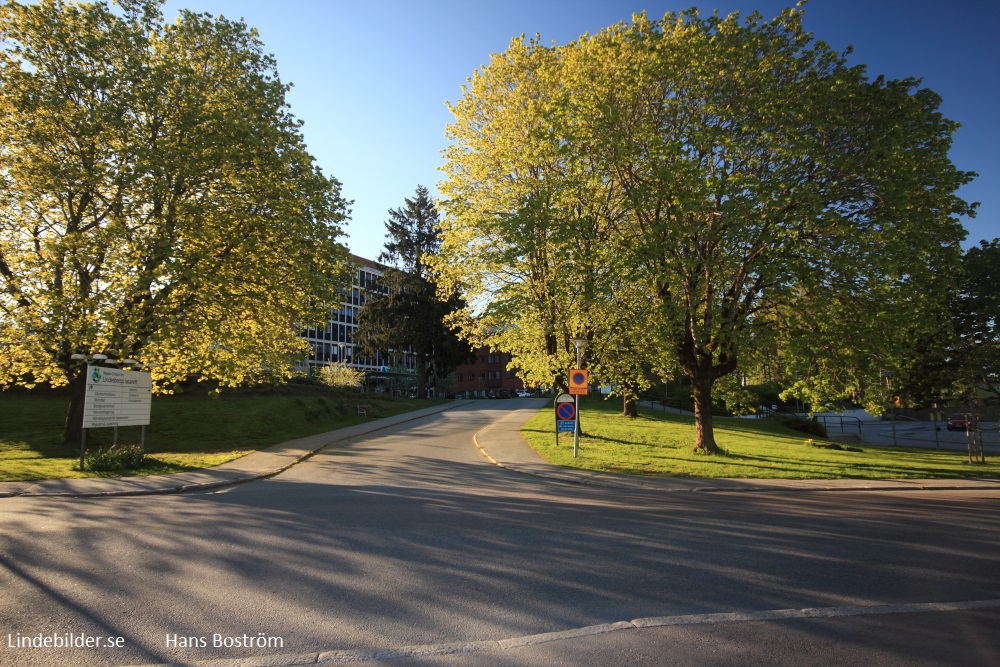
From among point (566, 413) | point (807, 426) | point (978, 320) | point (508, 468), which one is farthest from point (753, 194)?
point (807, 426)

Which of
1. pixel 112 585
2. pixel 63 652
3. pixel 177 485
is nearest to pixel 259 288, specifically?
pixel 177 485

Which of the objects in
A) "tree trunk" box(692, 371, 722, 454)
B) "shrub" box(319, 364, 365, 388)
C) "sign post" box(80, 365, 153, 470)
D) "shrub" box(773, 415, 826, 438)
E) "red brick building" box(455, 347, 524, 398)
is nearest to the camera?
"sign post" box(80, 365, 153, 470)

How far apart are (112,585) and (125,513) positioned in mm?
4347

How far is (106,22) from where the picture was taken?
59.0 feet

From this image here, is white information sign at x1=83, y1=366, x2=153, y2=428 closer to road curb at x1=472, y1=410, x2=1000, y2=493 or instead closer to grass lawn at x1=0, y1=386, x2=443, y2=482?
grass lawn at x1=0, y1=386, x2=443, y2=482

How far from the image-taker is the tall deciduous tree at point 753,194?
48.2 ft

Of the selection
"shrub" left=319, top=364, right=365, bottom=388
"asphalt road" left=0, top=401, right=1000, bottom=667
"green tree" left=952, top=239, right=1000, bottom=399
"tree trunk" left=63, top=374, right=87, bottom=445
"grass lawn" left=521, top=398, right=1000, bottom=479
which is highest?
"green tree" left=952, top=239, right=1000, bottom=399

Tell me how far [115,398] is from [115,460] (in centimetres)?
231

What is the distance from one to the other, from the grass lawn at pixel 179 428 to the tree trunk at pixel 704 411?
15.3m

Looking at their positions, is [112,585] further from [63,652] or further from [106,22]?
[106,22]

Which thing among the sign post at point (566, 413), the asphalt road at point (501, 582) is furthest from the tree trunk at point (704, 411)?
the asphalt road at point (501, 582)

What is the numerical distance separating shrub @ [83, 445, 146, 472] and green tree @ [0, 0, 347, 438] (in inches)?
138

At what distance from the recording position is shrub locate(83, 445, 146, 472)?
46.4 feet

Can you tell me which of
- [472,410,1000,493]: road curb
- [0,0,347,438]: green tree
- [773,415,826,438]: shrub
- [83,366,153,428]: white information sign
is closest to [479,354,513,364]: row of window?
[773,415,826,438]: shrub
